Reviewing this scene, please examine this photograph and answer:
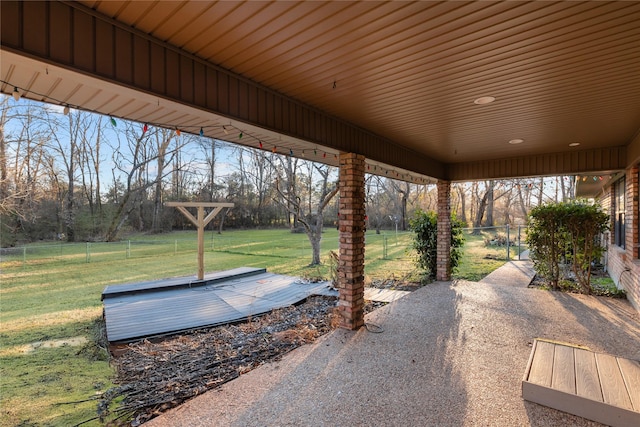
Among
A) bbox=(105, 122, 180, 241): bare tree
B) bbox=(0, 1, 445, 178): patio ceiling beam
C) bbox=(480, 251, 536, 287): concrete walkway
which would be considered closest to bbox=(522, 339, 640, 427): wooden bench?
bbox=(0, 1, 445, 178): patio ceiling beam

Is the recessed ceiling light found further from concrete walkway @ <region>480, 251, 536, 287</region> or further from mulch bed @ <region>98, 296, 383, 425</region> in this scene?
concrete walkway @ <region>480, 251, 536, 287</region>

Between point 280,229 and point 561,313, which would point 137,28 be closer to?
point 561,313

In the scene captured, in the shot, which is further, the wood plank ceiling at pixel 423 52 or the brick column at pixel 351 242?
the brick column at pixel 351 242

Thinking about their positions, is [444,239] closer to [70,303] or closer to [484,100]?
[484,100]

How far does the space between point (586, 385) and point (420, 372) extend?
1285mm

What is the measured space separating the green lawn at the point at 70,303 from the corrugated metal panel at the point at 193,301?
1.25 feet

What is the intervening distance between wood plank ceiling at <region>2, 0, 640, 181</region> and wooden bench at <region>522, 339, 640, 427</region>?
2.55 meters

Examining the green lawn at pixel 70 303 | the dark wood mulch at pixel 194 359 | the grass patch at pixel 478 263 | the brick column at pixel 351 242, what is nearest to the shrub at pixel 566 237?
the grass patch at pixel 478 263

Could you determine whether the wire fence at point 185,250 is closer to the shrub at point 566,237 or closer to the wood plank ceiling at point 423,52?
the shrub at point 566,237

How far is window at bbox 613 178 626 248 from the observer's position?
6430 millimetres

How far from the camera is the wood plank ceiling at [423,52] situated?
6.15ft

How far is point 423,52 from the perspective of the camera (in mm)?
2322

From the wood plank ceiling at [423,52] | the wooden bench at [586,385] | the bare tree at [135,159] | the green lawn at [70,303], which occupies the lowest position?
the green lawn at [70,303]

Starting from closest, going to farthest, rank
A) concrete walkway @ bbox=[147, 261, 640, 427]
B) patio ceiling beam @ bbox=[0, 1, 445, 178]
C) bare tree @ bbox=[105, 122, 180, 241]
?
patio ceiling beam @ bbox=[0, 1, 445, 178], concrete walkway @ bbox=[147, 261, 640, 427], bare tree @ bbox=[105, 122, 180, 241]
